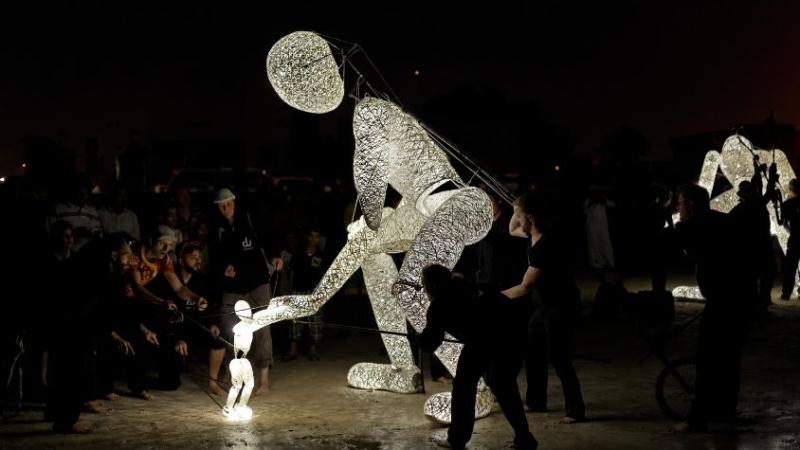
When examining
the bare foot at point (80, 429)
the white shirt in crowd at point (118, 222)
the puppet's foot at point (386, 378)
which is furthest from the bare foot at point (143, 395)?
the white shirt in crowd at point (118, 222)

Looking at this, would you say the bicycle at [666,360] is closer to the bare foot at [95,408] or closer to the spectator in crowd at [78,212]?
the bare foot at [95,408]

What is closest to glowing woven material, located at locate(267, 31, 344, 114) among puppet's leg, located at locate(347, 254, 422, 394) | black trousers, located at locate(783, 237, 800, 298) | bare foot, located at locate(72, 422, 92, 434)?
puppet's leg, located at locate(347, 254, 422, 394)

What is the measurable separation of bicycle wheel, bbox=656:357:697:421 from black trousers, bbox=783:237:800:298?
5166mm

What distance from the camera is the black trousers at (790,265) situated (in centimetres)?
1242

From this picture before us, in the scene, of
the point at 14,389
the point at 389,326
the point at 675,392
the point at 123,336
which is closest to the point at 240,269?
the point at 123,336

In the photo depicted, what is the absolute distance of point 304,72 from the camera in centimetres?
743

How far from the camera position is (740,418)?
266 inches

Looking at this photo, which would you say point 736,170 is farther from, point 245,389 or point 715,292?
point 245,389

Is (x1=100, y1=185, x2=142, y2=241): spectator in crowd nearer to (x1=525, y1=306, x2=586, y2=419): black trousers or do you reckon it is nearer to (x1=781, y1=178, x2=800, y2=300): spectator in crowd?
(x1=525, y1=306, x2=586, y2=419): black trousers

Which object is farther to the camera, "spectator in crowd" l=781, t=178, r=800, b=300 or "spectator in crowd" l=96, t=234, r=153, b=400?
"spectator in crowd" l=781, t=178, r=800, b=300

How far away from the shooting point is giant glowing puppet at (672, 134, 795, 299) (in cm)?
1258

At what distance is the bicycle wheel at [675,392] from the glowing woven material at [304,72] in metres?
3.31

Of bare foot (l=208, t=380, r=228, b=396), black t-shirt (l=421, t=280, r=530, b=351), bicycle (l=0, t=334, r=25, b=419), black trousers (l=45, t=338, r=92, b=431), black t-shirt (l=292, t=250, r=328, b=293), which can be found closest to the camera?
black t-shirt (l=421, t=280, r=530, b=351)

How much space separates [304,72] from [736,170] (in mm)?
7419
